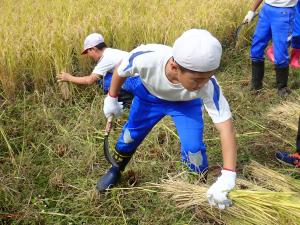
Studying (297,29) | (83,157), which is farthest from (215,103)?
(297,29)

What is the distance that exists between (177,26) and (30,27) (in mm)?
1398

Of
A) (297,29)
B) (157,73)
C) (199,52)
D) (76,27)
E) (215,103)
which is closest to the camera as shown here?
(199,52)

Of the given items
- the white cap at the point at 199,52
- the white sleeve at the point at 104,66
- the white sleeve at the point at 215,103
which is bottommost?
the white sleeve at the point at 104,66

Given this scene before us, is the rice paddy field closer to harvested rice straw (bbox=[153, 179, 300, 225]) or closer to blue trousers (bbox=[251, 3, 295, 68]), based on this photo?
harvested rice straw (bbox=[153, 179, 300, 225])

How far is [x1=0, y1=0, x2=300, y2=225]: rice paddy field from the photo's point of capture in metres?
2.31

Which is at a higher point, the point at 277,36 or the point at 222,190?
the point at 222,190

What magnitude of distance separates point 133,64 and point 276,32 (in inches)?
80.5

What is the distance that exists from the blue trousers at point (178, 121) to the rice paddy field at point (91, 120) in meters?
0.11

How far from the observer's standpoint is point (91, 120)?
3176 millimetres

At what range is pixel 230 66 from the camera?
4449mm

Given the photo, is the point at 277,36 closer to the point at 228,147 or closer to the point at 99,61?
the point at 99,61

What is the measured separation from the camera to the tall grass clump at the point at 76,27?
11.3ft

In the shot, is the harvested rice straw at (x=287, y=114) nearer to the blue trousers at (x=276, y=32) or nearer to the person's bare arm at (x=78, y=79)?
the blue trousers at (x=276, y=32)

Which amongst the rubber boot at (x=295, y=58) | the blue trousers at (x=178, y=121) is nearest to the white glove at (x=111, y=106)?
the blue trousers at (x=178, y=121)
